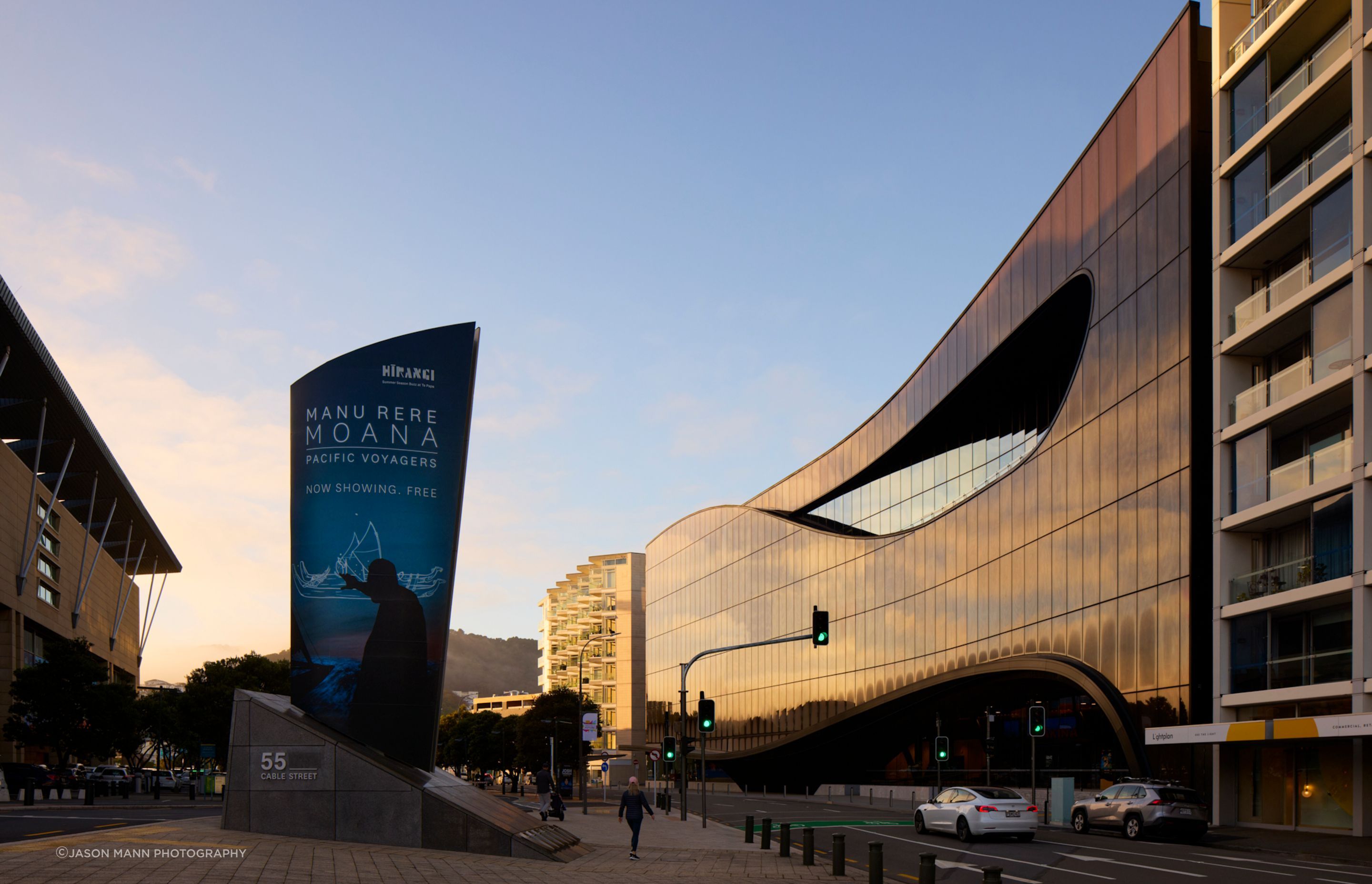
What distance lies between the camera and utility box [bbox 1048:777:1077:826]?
129 feet

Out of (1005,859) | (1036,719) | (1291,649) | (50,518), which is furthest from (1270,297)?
(50,518)

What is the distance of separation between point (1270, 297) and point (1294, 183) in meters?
3.29

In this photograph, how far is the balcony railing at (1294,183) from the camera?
3250 cm

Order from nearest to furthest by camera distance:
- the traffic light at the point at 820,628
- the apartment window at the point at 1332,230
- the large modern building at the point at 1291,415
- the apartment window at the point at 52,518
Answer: the large modern building at the point at 1291,415
the apartment window at the point at 1332,230
the traffic light at the point at 820,628
the apartment window at the point at 52,518

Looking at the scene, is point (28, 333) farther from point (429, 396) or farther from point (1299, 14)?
point (1299, 14)

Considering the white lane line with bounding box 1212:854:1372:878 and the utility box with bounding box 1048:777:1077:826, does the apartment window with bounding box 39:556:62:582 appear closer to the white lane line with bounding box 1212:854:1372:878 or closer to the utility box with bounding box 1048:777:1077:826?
the utility box with bounding box 1048:777:1077:826

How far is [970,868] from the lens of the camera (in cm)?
2214

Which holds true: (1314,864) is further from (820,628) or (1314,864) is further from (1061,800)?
(1061,800)

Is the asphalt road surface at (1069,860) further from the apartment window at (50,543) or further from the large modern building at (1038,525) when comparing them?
the apartment window at (50,543)

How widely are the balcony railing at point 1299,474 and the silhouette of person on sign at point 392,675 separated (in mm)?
23477

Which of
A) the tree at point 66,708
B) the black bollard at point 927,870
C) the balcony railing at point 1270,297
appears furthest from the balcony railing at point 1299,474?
the tree at point 66,708

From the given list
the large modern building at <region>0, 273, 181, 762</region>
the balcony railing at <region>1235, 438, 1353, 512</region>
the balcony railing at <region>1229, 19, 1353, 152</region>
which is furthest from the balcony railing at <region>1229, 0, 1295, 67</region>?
the large modern building at <region>0, 273, 181, 762</region>

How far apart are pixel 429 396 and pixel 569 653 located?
143159 millimetres

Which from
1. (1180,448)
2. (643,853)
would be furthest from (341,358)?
(1180,448)
